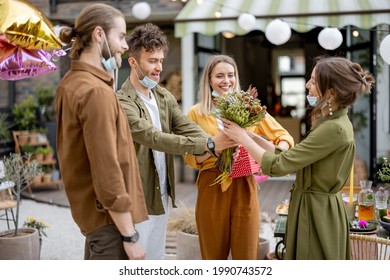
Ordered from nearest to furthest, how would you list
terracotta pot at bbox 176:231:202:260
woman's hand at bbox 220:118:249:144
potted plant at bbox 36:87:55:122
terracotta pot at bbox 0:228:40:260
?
woman's hand at bbox 220:118:249:144 < terracotta pot at bbox 176:231:202:260 < terracotta pot at bbox 0:228:40:260 < potted plant at bbox 36:87:55:122

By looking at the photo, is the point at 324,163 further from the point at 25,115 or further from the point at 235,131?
the point at 25,115

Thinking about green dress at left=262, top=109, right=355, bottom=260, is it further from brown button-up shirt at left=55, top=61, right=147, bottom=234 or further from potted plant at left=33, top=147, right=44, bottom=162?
potted plant at left=33, top=147, right=44, bottom=162

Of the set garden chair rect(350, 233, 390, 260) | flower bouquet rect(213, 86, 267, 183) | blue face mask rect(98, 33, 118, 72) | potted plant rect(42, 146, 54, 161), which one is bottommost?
garden chair rect(350, 233, 390, 260)

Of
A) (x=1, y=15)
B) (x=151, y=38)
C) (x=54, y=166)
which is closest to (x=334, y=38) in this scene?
(x=151, y=38)

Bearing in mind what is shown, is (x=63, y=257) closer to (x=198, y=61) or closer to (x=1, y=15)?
(x=1, y=15)

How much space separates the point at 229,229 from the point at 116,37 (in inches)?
55.4

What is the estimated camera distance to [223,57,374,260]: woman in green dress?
2307mm

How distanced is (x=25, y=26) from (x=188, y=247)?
1.97 meters

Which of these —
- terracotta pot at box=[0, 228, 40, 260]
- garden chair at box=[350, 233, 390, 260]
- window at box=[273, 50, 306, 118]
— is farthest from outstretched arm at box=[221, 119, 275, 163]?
window at box=[273, 50, 306, 118]

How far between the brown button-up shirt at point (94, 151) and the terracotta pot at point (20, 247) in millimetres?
2384

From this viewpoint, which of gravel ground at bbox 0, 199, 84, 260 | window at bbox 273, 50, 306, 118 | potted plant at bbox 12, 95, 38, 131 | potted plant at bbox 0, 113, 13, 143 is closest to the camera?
gravel ground at bbox 0, 199, 84, 260

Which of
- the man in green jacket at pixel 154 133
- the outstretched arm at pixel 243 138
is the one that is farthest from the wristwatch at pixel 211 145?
the outstretched arm at pixel 243 138

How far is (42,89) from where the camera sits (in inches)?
363

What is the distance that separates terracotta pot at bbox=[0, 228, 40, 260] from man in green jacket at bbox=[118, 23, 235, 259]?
5.53ft
